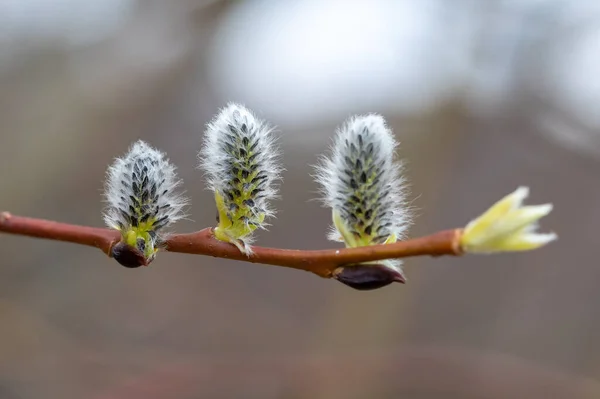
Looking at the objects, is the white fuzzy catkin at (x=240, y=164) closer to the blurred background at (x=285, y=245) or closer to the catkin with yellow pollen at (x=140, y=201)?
the catkin with yellow pollen at (x=140, y=201)

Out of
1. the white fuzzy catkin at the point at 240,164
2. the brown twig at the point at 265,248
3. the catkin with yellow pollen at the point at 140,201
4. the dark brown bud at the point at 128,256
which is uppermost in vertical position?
the white fuzzy catkin at the point at 240,164

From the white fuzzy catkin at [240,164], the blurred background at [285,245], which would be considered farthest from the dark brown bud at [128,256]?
the blurred background at [285,245]

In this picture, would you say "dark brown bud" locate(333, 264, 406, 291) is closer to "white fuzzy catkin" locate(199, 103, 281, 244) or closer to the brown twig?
the brown twig

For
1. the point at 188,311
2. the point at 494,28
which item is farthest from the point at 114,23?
the point at 494,28

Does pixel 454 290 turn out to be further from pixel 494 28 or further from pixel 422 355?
pixel 494 28

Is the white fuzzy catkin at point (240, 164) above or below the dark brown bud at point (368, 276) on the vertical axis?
above

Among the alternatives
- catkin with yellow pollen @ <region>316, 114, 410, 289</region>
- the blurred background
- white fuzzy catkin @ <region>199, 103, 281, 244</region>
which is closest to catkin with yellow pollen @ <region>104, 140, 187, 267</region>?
white fuzzy catkin @ <region>199, 103, 281, 244</region>

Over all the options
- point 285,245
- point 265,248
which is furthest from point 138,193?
point 285,245
